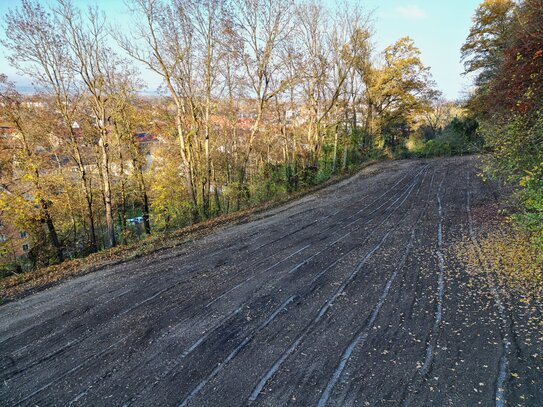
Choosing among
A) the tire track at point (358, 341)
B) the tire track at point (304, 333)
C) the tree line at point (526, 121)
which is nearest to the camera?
the tire track at point (358, 341)

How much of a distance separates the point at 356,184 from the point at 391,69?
476 inches

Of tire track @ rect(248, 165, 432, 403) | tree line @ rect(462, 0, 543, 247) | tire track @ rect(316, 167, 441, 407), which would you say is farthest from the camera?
tree line @ rect(462, 0, 543, 247)

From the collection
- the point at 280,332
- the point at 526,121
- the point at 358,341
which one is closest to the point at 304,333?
the point at 280,332

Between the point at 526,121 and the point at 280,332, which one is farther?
the point at 526,121

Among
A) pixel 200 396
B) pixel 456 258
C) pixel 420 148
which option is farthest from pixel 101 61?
pixel 420 148

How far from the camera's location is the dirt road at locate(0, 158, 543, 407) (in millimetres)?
3355

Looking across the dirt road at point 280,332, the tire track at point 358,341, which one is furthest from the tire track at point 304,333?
the tire track at point 358,341

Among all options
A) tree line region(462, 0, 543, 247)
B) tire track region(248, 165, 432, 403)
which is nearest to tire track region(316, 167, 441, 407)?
tire track region(248, 165, 432, 403)

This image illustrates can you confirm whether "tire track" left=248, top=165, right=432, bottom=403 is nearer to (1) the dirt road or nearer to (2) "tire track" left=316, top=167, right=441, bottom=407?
(1) the dirt road

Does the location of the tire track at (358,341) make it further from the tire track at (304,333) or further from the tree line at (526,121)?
the tree line at (526,121)

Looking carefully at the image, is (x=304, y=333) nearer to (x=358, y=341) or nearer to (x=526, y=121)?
(x=358, y=341)

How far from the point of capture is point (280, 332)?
14.5ft

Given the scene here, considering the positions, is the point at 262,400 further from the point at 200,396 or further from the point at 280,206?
the point at 280,206

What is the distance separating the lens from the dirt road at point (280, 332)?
11.0 ft
